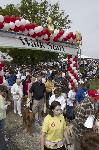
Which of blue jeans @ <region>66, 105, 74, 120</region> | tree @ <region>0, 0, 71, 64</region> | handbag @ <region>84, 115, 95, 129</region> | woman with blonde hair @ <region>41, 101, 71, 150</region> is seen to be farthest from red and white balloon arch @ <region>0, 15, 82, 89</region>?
tree @ <region>0, 0, 71, 64</region>

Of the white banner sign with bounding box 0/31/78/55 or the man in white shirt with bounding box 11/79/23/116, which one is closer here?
the white banner sign with bounding box 0/31/78/55

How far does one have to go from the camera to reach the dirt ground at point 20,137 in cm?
1106

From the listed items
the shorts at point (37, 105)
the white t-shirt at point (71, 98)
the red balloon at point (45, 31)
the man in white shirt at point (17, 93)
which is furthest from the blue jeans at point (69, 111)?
the man in white shirt at point (17, 93)

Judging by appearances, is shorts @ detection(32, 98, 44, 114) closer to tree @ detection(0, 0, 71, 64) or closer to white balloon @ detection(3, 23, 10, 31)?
white balloon @ detection(3, 23, 10, 31)

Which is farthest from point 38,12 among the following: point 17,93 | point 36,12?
point 17,93

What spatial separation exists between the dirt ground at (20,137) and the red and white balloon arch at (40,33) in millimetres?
1589

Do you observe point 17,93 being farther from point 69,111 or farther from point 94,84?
point 94,84

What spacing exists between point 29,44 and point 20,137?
2464mm

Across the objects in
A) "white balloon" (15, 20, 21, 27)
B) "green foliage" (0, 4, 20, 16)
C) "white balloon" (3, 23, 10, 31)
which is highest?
"green foliage" (0, 4, 20, 16)

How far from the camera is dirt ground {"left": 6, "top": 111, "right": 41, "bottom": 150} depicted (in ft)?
36.3

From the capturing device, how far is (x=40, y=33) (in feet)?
40.2

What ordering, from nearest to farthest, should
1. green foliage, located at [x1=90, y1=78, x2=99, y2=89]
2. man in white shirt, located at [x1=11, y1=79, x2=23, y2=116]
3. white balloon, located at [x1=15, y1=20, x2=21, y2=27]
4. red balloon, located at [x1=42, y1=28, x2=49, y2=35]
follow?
1. white balloon, located at [x1=15, y1=20, x2=21, y2=27]
2. red balloon, located at [x1=42, y1=28, x2=49, y2=35]
3. man in white shirt, located at [x1=11, y1=79, x2=23, y2=116]
4. green foliage, located at [x1=90, y1=78, x2=99, y2=89]

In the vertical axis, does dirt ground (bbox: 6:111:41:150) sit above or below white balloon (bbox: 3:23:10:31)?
below

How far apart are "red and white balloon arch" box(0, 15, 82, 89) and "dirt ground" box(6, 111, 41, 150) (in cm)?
159
